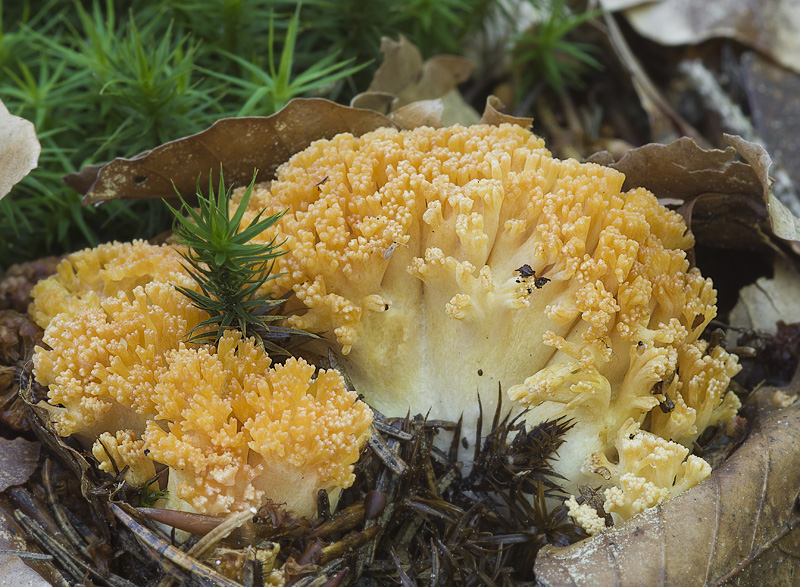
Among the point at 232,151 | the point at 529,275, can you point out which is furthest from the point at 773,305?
the point at 232,151

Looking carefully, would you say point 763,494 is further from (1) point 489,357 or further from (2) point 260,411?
(2) point 260,411

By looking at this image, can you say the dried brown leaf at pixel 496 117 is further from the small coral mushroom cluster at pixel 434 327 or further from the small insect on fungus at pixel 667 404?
the small insect on fungus at pixel 667 404

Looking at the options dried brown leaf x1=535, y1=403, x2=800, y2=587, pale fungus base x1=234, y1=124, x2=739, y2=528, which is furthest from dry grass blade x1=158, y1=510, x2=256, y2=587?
dried brown leaf x1=535, y1=403, x2=800, y2=587

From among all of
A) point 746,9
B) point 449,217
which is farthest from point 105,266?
point 746,9

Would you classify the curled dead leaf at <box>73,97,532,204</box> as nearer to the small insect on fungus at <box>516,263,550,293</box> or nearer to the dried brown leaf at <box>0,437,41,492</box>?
the small insect on fungus at <box>516,263,550,293</box>

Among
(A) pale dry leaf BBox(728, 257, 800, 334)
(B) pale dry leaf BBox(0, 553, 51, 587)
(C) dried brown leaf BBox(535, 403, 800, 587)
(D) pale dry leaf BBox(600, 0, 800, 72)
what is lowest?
(B) pale dry leaf BBox(0, 553, 51, 587)
